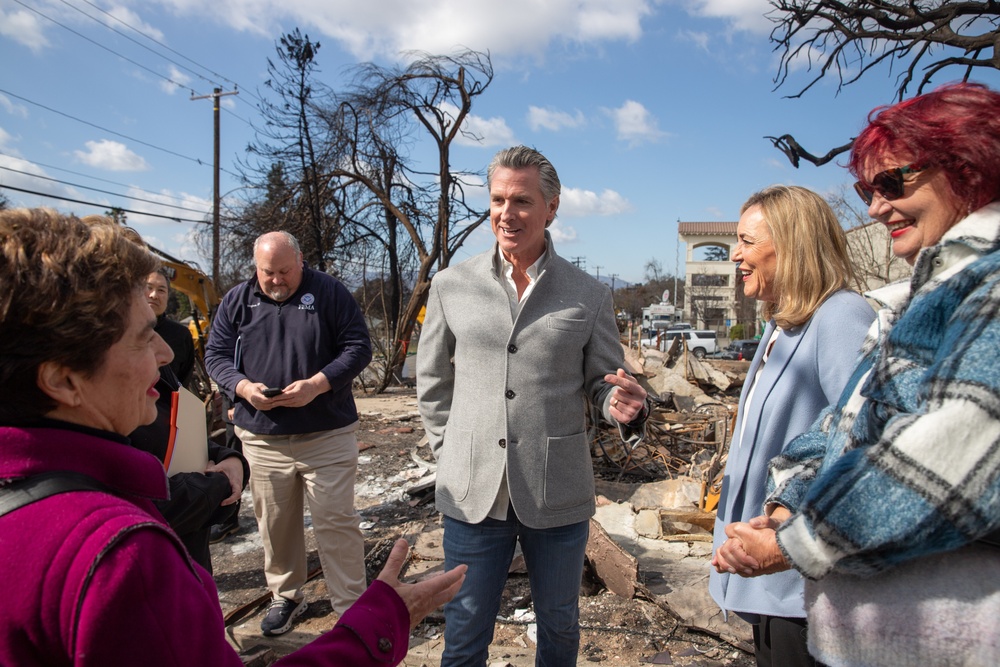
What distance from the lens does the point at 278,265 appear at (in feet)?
11.8

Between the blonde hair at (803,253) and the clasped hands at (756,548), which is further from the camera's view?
the blonde hair at (803,253)

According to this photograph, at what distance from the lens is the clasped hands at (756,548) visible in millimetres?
1441

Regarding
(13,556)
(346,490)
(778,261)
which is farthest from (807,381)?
(346,490)

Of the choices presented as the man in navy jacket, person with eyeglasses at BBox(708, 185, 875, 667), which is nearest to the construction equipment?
the man in navy jacket

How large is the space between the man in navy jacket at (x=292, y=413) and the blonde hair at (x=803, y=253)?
2.40 m

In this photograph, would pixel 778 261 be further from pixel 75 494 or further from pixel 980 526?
pixel 75 494

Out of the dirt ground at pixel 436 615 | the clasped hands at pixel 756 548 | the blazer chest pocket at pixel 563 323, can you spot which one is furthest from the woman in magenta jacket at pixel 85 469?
the dirt ground at pixel 436 615

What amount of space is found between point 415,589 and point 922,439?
1022 millimetres

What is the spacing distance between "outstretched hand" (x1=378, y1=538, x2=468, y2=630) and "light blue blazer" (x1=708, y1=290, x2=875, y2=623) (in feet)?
3.17

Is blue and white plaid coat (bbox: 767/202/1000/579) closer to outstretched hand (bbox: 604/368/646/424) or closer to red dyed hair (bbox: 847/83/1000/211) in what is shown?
red dyed hair (bbox: 847/83/1000/211)

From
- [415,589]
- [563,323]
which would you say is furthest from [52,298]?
[563,323]

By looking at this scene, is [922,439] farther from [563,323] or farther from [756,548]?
[563,323]

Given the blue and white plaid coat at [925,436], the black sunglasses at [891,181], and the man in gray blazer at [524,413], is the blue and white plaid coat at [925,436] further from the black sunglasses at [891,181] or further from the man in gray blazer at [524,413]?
the man in gray blazer at [524,413]

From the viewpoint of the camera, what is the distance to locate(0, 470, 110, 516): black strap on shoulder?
0.89 metres
